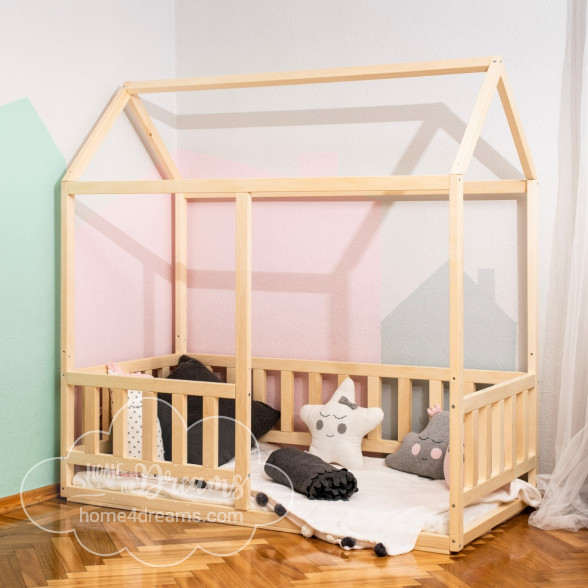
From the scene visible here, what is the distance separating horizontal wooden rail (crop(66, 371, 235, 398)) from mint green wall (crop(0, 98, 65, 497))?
151mm

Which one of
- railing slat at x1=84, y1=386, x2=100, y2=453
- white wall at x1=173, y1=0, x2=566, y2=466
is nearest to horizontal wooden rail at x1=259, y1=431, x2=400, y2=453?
white wall at x1=173, y1=0, x2=566, y2=466

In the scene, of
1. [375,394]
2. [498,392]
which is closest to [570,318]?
[498,392]

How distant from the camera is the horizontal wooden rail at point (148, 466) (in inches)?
116

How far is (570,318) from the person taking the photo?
2.95m

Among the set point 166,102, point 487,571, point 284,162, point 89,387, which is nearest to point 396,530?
point 487,571

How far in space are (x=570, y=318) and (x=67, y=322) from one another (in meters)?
1.85

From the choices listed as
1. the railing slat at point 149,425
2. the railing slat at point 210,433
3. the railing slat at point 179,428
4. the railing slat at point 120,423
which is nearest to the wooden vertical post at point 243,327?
the railing slat at point 210,433

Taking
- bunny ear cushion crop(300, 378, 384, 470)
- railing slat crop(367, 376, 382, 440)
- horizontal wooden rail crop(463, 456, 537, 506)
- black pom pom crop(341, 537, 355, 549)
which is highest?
railing slat crop(367, 376, 382, 440)

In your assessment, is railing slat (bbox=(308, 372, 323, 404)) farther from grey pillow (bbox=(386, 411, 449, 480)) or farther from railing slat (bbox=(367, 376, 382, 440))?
grey pillow (bbox=(386, 411, 449, 480))

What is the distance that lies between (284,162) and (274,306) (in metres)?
0.63

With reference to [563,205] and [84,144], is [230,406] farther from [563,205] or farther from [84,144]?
[563,205]

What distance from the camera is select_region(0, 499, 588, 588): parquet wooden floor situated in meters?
2.35

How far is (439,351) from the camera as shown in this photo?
3.37 meters

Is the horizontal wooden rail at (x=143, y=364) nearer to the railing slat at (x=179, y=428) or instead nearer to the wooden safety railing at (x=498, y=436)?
the railing slat at (x=179, y=428)
